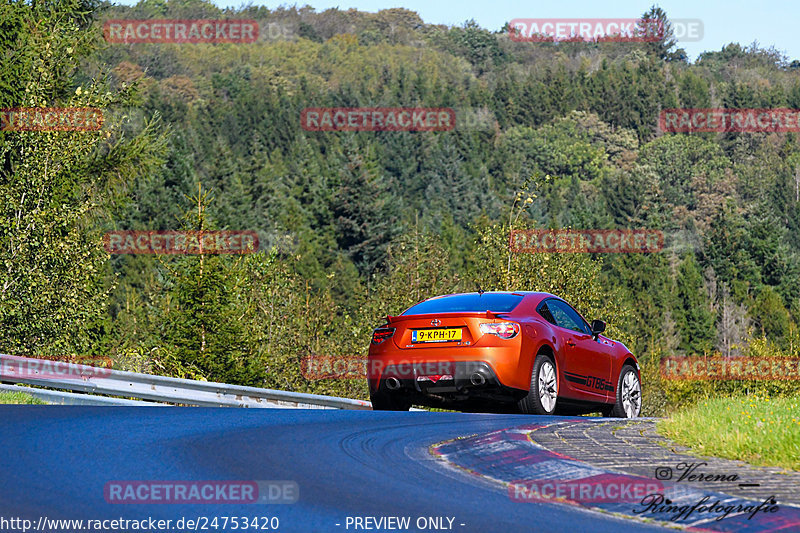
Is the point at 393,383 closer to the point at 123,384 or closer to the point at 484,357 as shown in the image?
the point at 484,357

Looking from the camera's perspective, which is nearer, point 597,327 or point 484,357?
point 484,357

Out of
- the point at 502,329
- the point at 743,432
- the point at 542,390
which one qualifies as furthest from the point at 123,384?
the point at 743,432

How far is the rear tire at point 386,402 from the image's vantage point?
496 inches

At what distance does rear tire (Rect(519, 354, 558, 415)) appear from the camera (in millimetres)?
12094

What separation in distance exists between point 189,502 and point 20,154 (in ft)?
72.5

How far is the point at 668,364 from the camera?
87688 millimetres

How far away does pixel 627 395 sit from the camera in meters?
14.6

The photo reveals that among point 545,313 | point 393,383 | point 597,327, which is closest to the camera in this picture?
point 393,383

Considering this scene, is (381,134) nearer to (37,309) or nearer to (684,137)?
(684,137)

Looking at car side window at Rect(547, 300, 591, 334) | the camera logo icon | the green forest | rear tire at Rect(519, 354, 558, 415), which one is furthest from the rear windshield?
the green forest

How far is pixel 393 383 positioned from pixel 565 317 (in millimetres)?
2514

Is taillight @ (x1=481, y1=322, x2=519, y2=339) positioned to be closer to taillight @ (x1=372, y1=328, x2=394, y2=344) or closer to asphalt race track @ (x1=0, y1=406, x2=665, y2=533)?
taillight @ (x1=372, y1=328, x2=394, y2=344)

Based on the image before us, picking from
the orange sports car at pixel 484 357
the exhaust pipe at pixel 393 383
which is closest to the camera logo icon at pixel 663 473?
the orange sports car at pixel 484 357

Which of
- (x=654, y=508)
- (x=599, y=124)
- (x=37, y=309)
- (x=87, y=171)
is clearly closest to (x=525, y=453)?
(x=654, y=508)
